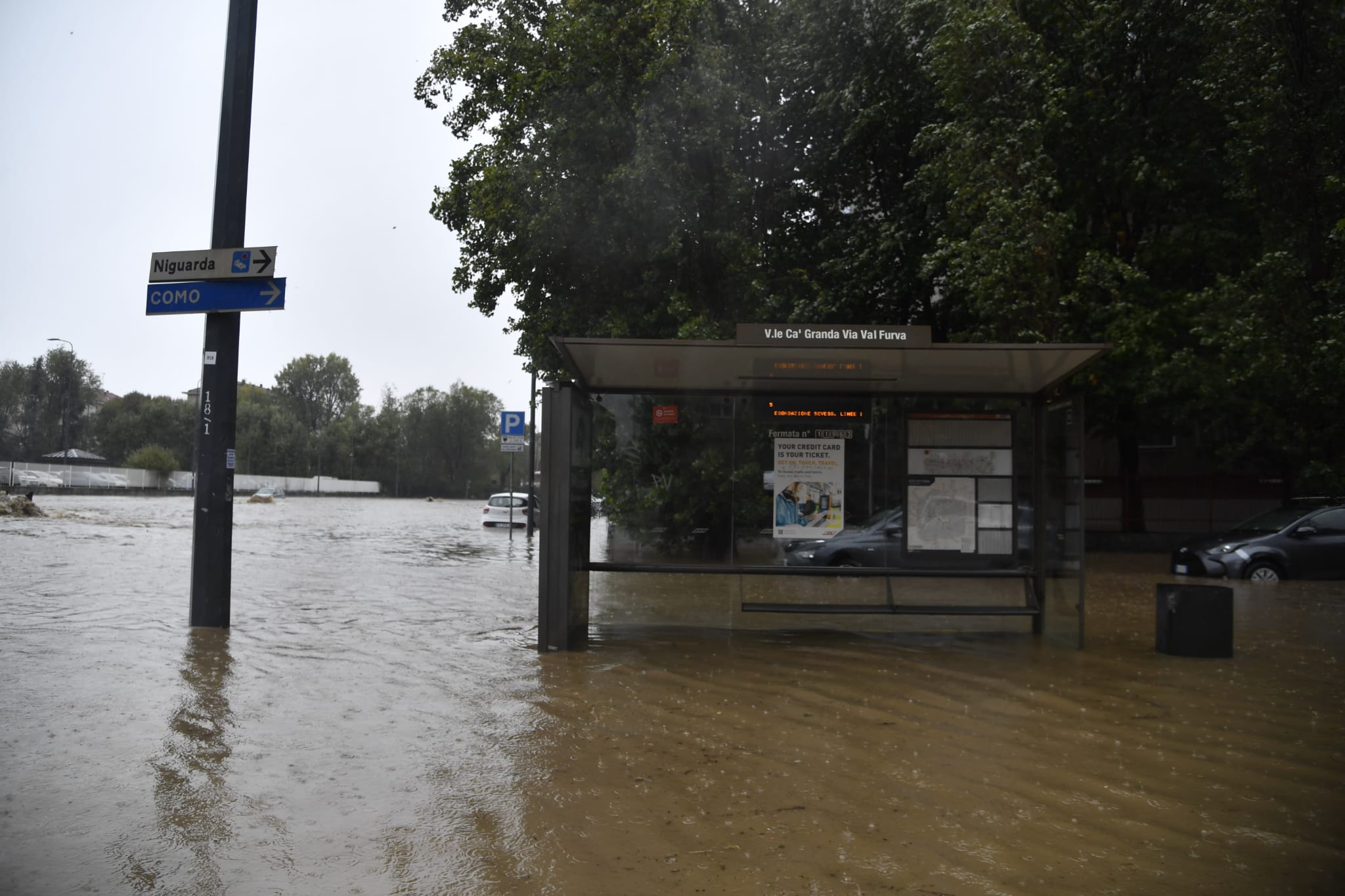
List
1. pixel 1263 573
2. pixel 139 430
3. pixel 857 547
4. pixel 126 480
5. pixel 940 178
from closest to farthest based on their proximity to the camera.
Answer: pixel 857 547, pixel 1263 573, pixel 940 178, pixel 126 480, pixel 139 430

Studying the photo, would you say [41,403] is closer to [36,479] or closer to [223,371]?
[36,479]

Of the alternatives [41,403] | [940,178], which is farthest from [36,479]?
[940,178]

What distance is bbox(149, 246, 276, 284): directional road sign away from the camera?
970cm

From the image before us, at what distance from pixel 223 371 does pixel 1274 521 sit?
54.4 feet

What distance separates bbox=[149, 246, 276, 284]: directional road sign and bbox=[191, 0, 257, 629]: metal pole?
33 centimetres

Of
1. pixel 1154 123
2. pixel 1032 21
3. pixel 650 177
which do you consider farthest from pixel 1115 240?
pixel 650 177

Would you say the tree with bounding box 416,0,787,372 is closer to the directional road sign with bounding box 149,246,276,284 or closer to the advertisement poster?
the advertisement poster

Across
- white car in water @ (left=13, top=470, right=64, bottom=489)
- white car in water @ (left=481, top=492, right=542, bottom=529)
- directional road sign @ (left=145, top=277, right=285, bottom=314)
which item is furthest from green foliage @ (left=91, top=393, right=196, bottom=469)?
directional road sign @ (left=145, top=277, right=285, bottom=314)

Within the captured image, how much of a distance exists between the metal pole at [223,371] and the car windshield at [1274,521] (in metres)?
15.9

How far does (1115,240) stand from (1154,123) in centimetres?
271

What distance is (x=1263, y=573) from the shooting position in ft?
56.4

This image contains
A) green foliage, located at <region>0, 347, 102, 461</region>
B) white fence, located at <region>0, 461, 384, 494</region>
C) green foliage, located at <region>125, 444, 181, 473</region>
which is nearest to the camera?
white fence, located at <region>0, 461, 384, 494</region>

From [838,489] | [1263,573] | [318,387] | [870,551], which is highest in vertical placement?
[318,387]

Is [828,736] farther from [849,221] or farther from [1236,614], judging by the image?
[849,221]
